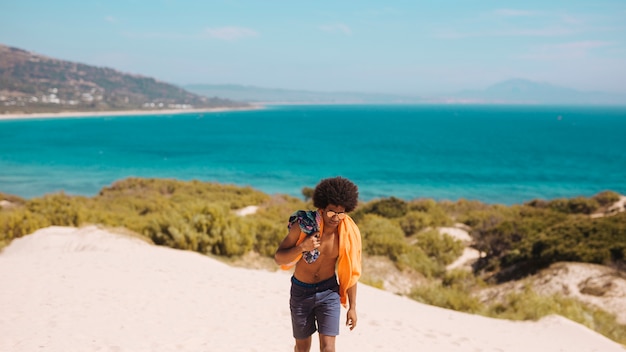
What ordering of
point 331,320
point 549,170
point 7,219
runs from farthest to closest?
point 549,170 → point 7,219 → point 331,320

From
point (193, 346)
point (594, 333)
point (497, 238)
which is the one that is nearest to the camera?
point (193, 346)

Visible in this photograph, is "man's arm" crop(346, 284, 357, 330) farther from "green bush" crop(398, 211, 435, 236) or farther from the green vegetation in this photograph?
"green bush" crop(398, 211, 435, 236)

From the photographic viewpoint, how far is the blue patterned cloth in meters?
3.33

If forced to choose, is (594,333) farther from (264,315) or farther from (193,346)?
(193,346)

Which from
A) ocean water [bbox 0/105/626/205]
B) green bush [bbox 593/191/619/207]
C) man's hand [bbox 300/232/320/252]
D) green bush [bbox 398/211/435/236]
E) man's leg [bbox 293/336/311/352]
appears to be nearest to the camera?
man's hand [bbox 300/232/320/252]

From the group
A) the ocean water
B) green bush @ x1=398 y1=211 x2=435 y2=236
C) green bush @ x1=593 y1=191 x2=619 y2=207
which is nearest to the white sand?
green bush @ x1=398 y1=211 x2=435 y2=236

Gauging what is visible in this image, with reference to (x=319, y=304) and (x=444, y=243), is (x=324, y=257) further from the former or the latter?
(x=444, y=243)

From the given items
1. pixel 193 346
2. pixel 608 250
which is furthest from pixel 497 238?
pixel 193 346

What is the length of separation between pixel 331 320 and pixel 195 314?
3401 mm

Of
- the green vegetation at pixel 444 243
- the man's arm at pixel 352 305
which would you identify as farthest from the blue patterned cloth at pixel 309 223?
the green vegetation at pixel 444 243

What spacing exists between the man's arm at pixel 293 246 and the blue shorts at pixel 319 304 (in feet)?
1.14

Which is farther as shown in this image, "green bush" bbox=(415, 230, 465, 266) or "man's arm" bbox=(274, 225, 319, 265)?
"green bush" bbox=(415, 230, 465, 266)

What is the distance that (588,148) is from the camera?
2977 inches

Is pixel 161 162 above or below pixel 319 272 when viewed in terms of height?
below
